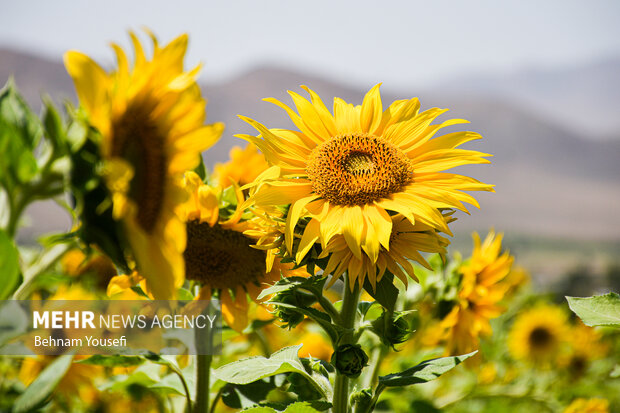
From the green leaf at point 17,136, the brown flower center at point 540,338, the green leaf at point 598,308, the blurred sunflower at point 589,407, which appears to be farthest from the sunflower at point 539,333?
the green leaf at point 17,136

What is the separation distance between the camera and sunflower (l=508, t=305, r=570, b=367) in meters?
2.40

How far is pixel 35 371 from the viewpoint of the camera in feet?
4.45

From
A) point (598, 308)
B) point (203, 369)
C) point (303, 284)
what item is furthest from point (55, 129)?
point (598, 308)

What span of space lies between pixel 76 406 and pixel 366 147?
1.22 meters

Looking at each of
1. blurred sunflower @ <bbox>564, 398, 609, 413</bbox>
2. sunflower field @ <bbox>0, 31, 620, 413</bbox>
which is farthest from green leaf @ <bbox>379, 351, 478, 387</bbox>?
blurred sunflower @ <bbox>564, 398, 609, 413</bbox>

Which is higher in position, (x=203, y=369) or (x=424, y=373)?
(x=424, y=373)

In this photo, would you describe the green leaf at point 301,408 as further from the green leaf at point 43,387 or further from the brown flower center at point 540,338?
the brown flower center at point 540,338

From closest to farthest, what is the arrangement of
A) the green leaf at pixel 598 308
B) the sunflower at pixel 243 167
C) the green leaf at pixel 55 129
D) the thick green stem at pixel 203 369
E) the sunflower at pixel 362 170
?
the green leaf at pixel 55 129, the sunflower at pixel 362 170, the green leaf at pixel 598 308, the thick green stem at pixel 203 369, the sunflower at pixel 243 167

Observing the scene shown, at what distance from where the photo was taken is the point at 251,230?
802 millimetres

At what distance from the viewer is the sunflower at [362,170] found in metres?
0.68

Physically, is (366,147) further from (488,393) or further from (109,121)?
(488,393)

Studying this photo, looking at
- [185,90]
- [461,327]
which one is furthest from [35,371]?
[185,90]

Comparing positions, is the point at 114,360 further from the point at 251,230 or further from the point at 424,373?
the point at 424,373

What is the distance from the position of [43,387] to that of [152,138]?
0.26 m
